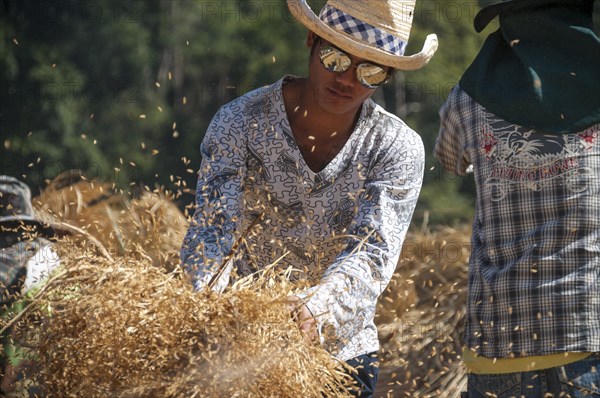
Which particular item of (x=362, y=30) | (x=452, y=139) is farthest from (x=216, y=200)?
(x=452, y=139)

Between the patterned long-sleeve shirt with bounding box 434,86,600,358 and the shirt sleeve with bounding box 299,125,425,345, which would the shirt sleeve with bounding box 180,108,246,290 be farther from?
the patterned long-sleeve shirt with bounding box 434,86,600,358

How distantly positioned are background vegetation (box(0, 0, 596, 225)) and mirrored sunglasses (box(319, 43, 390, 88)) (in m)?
10.2

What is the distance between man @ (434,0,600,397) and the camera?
3.46m

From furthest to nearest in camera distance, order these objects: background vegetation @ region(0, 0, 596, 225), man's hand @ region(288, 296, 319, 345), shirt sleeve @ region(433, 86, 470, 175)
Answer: background vegetation @ region(0, 0, 596, 225) → shirt sleeve @ region(433, 86, 470, 175) → man's hand @ region(288, 296, 319, 345)

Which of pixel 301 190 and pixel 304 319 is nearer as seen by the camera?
pixel 304 319

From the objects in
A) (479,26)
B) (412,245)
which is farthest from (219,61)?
(479,26)

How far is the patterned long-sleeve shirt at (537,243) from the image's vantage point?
3.46 m

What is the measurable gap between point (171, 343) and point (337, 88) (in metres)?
1.20

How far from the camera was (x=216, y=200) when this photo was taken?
346cm

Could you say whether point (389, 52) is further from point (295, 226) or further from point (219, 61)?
point (219, 61)

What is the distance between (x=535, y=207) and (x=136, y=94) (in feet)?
41.4

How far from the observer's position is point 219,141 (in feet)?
11.8

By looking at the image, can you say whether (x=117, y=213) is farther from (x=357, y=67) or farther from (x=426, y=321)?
(x=357, y=67)

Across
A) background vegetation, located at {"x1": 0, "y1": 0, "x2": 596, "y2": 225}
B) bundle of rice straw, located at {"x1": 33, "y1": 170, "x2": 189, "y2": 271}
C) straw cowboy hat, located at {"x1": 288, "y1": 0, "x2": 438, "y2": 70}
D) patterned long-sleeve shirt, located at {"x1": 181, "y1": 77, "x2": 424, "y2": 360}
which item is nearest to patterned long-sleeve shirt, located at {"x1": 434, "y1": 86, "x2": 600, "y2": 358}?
patterned long-sleeve shirt, located at {"x1": 181, "y1": 77, "x2": 424, "y2": 360}
